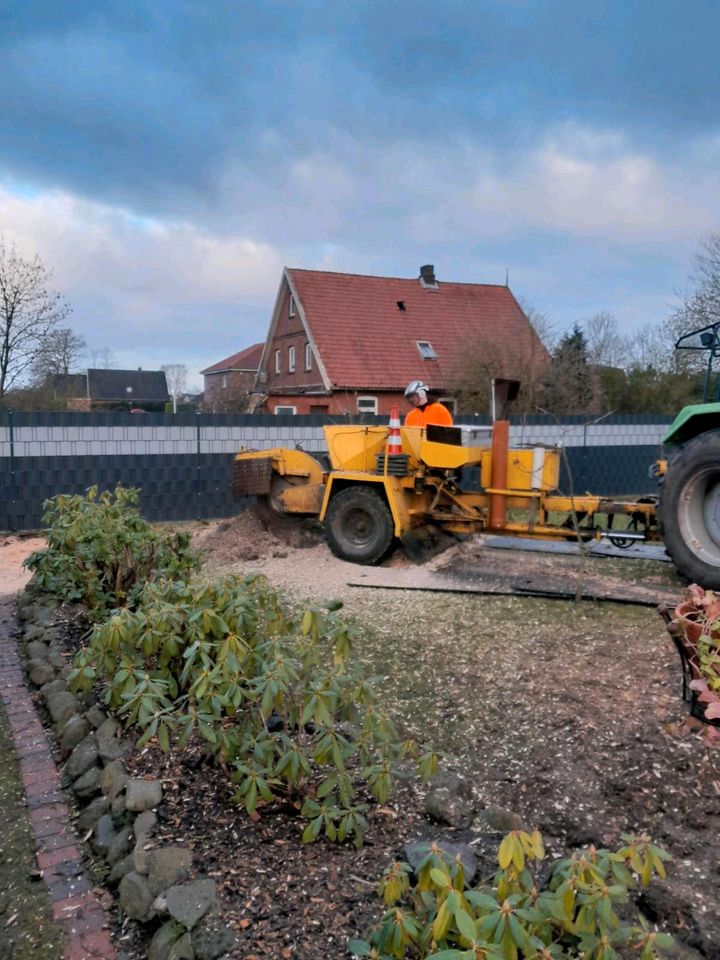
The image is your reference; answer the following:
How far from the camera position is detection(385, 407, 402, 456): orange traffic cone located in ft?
25.6

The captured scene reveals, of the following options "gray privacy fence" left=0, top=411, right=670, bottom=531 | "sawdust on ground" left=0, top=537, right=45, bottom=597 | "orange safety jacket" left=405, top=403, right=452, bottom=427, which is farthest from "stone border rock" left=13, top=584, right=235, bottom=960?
"gray privacy fence" left=0, top=411, right=670, bottom=531

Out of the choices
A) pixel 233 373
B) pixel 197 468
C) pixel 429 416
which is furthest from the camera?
pixel 233 373

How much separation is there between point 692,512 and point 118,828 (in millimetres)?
5351

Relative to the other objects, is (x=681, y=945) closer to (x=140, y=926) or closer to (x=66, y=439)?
(x=140, y=926)

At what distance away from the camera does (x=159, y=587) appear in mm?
4012

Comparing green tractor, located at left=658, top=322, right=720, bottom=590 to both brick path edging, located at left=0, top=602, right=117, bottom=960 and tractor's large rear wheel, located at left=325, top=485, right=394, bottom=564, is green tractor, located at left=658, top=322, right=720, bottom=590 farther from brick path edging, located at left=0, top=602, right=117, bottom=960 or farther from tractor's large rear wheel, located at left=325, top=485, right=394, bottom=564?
brick path edging, located at left=0, top=602, right=117, bottom=960

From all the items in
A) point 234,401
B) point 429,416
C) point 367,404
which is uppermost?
point 234,401

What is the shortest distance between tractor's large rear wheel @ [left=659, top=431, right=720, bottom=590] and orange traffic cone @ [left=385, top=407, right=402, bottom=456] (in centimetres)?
247

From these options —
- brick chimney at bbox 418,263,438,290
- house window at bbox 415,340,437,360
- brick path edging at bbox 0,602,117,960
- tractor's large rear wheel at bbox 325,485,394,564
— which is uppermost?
brick chimney at bbox 418,263,438,290

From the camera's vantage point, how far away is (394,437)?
310 inches

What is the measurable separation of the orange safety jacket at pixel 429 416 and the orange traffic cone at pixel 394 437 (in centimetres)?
46

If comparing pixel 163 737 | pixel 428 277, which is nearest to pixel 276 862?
pixel 163 737

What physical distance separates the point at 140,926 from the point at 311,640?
3.55ft

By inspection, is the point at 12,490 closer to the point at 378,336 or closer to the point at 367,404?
the point at 367,404
